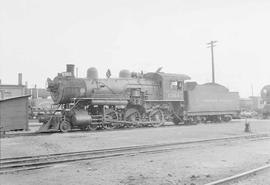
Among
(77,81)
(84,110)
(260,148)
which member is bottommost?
(260,148)

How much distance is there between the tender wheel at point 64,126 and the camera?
1710 cm

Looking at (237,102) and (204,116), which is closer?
(204,116)

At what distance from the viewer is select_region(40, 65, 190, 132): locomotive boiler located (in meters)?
18.1

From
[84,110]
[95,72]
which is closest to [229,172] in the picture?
[84,110]

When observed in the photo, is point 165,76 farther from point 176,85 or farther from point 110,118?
point 110,118

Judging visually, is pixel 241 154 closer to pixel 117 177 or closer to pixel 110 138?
pixel 117 177

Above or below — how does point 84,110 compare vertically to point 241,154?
above

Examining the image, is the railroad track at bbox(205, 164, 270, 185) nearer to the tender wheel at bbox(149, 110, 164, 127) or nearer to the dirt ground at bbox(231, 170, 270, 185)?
the dirt ground at bbox(231, 170, 270, 185)

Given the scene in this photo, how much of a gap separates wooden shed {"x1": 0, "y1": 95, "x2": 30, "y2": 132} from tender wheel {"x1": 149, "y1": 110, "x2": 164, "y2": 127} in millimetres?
12493

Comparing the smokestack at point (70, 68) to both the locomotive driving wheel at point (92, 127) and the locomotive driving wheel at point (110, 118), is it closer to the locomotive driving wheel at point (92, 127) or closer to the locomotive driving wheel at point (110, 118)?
the locomotive driving wheel at point (110, 118)

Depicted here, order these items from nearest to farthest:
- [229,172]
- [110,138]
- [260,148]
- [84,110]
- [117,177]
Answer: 1. [117,177]
2. [229,172]
3. [260,148]
4. [110,138]
5. [84,110]

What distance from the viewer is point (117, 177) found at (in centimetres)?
708

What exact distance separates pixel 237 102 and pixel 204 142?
15.6 metres

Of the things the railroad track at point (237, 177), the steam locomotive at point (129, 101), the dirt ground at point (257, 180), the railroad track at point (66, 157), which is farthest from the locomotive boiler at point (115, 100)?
the dirt ground at point (257, 180)
